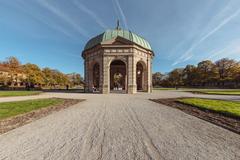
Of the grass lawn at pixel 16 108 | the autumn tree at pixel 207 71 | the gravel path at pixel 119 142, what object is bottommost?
the gravel path at pixel 119 142

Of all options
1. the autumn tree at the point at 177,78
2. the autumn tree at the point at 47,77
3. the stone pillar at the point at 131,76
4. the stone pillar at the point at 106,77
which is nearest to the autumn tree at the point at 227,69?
the autumn tree at the point at 177,78

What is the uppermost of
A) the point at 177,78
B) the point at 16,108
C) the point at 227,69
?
the point at 227,69

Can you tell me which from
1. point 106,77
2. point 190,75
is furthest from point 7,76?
point 190,75

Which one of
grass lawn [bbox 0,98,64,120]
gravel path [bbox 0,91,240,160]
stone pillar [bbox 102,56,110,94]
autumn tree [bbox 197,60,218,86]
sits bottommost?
gravel path [bbox 0,91,240,160]

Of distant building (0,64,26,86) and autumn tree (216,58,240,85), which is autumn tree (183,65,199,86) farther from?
distant building (0,64,26,86)

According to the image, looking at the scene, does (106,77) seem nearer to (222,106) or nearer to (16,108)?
(16,108)

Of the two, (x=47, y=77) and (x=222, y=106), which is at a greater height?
(x=47, y=77)

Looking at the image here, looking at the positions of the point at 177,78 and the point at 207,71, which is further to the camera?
the point at 177,78

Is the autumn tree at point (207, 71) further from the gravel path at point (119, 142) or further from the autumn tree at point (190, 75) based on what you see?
the gravel path at point (119, 142)

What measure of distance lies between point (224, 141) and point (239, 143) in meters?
0.37

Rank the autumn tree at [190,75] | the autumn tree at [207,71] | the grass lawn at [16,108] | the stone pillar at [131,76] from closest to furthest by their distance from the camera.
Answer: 1. the grass lawn at [16,108]
2. the stone pillar at [131,76]
3. the autumn tree at [207,71]
4. the autumn tree at [190,75]

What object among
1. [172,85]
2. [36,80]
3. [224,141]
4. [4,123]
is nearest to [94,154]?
[224,141]

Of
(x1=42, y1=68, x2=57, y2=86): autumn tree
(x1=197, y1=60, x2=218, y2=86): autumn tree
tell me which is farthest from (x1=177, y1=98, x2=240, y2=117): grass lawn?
(x1=197, y1=60, x2=218, y2=86): autumn tree

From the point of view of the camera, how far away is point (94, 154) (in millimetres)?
3527
